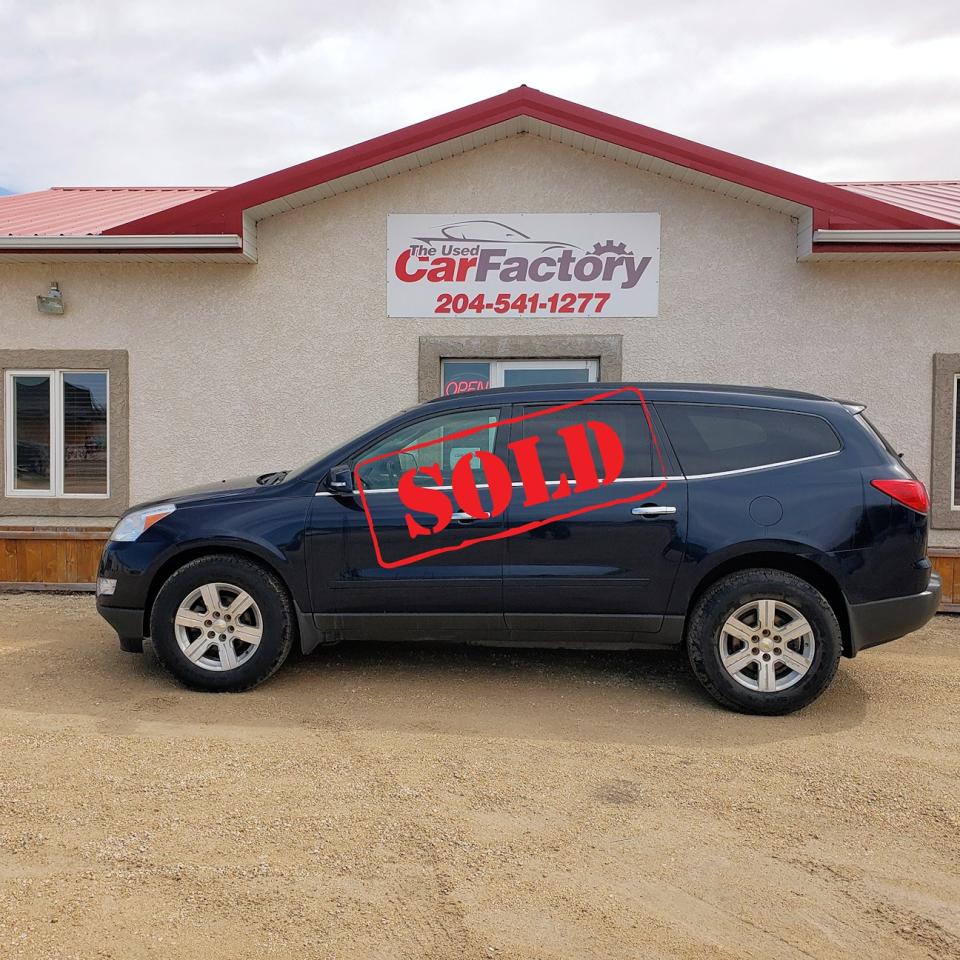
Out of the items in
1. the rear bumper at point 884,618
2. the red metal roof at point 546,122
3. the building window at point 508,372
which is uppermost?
the red metal roof at point 546,122

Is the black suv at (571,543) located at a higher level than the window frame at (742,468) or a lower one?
lower

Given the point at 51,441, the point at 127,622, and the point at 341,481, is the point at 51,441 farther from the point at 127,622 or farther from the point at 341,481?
the point at 341,481

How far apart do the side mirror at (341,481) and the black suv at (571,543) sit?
0.01 metres

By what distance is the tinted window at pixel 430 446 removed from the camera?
16.5ft

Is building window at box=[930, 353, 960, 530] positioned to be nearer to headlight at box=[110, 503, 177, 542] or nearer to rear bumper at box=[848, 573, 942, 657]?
rear bumper at box=[848, 573, 942, 657]

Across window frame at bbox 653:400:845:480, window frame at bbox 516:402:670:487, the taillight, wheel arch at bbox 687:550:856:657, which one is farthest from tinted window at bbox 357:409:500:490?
the taillight

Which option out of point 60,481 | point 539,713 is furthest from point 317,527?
point 60,481

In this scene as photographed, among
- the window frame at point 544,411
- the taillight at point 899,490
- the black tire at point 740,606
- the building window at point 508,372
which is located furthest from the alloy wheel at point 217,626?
the building window at point 508,372

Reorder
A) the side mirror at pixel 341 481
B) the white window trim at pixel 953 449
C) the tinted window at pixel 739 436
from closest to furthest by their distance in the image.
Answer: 1. the tinted window at pixel 739 436
2. the side mirror at pixel 341 481
3. the white window trim at pixel 953 449

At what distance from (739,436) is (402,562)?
6.89 feet

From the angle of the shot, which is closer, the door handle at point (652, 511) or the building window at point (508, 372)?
the door handle at point (652, 511)

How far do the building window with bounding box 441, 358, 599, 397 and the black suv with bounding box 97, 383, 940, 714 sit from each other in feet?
10.0

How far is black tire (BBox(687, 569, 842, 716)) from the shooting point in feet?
15.1

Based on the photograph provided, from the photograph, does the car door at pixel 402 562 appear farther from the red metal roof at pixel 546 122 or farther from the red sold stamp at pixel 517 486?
the red metal roof at pixel 546 122
